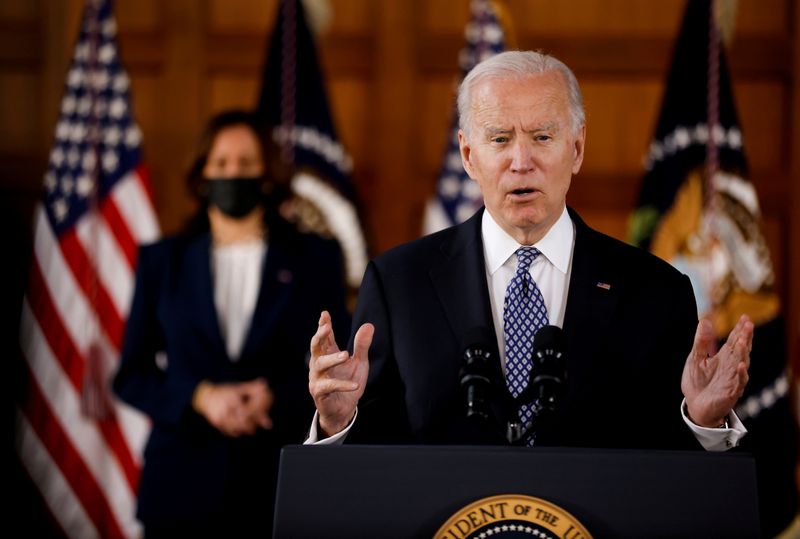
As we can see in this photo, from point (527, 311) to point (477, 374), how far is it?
12.6 inches

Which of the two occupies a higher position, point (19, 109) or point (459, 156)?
point (19, 109)

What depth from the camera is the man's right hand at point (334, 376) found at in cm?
166

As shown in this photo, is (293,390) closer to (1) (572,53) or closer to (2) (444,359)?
(2) (444,359)

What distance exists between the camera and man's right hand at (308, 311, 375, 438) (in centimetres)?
166

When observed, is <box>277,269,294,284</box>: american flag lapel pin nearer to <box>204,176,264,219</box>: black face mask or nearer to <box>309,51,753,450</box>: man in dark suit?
<box>204,176,264,219</box>: black face mask

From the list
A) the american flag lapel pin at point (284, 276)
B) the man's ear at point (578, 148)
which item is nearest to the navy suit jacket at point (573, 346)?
the man's ear at point (578, 148)

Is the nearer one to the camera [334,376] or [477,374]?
[477,374]

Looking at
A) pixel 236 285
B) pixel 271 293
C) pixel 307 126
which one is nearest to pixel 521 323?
pixel 271 293

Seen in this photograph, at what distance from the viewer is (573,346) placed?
181 cm

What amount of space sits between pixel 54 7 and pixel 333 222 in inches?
70.6

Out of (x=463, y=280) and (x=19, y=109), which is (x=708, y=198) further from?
(x=19, y=109)

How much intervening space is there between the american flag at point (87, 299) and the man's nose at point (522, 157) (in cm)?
289

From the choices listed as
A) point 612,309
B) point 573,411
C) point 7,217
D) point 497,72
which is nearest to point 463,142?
point 497,72

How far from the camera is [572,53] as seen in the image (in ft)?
16.3
